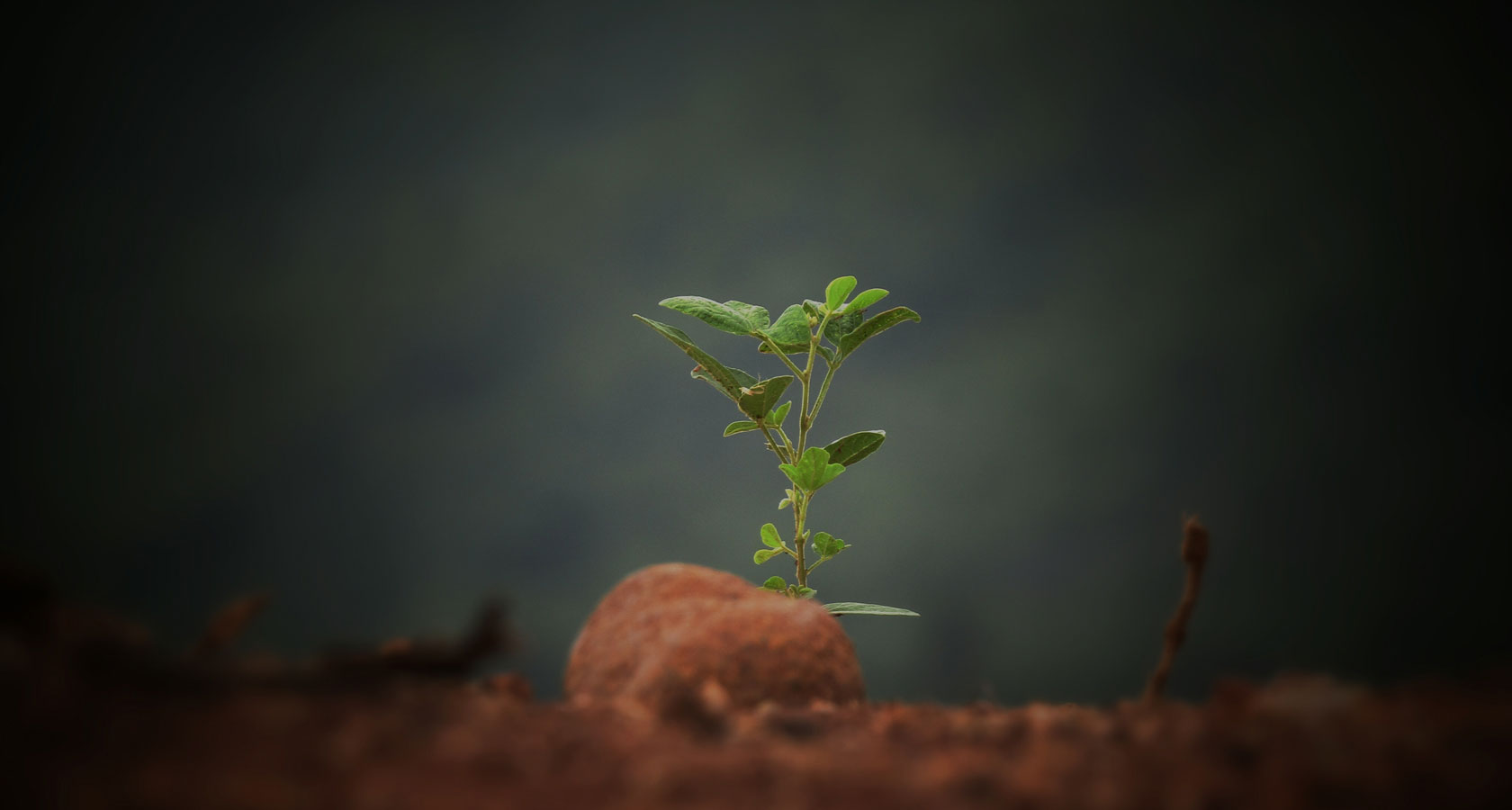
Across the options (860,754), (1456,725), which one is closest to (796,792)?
(860,754)

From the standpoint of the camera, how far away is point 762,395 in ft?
5.70

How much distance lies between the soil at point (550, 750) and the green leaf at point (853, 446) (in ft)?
3.35

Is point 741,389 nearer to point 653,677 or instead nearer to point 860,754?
point 653,677

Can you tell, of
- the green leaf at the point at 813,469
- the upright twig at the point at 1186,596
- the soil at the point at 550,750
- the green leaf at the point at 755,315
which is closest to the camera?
the soil at the point at 550,750

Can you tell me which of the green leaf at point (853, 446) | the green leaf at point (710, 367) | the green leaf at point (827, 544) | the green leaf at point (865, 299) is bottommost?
the green leaf at point (827, 544)

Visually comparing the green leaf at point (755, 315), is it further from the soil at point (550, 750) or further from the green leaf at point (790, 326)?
the soil at point (550, 750)

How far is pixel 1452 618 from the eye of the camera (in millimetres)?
1771

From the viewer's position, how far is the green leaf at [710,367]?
1739mm

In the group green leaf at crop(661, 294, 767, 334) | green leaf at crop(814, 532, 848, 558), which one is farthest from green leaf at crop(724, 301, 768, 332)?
green leaf at crop(814, 532, 848, 558)

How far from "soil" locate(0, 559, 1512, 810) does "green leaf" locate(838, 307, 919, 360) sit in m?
1.13

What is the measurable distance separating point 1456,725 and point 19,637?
1144 mm

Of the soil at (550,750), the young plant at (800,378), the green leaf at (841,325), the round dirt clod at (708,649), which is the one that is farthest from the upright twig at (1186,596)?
the green leaf at (841,325)

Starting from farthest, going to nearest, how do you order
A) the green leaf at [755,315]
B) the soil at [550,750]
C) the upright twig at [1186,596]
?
the green leaf at [755,315], the upright twig at [1186,596], the soil at [550,750]

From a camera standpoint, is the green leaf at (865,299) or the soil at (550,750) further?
the green leaf at (865,299)
